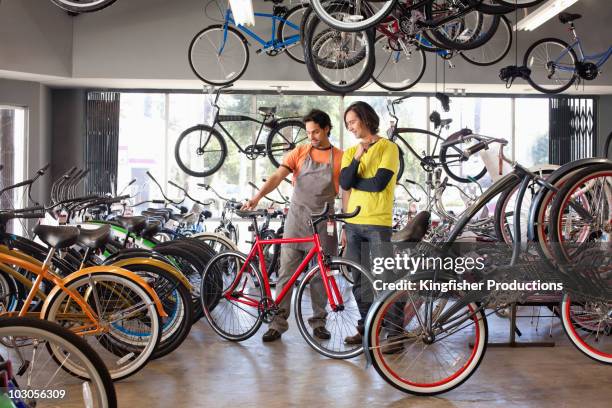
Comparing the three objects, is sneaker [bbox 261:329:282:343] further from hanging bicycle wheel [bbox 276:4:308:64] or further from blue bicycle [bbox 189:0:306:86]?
blue bicycle [bbox 189:0:306:86]

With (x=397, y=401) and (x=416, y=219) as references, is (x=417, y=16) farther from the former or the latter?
(x=397, y=401)

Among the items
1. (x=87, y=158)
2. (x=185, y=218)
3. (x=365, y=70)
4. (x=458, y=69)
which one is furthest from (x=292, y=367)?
(x=87, y=158)

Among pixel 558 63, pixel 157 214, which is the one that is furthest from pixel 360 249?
pixel 558 63

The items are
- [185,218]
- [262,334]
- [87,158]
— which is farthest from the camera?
[87,158]

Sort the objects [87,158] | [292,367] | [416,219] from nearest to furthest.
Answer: [416,219], [292,367], [87,158]

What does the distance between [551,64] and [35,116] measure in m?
7.00

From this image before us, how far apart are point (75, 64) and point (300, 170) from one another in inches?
219

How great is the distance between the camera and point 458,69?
8.98 m

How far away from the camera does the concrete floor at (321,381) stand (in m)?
3.22

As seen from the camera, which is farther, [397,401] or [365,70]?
[365,70]

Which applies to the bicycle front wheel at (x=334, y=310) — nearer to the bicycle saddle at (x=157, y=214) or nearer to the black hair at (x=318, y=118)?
the black hair at (x=318, y=118)

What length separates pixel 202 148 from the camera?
28.3 feet

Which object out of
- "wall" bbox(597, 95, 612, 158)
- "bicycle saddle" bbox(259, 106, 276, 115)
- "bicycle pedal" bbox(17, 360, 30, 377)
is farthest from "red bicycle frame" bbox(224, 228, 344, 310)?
"wall" bbox(597, 95, 612, 158)

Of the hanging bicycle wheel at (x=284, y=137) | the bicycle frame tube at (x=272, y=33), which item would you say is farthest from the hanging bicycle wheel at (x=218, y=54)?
the hanging bicycle wheel at (x=284, y=137)
